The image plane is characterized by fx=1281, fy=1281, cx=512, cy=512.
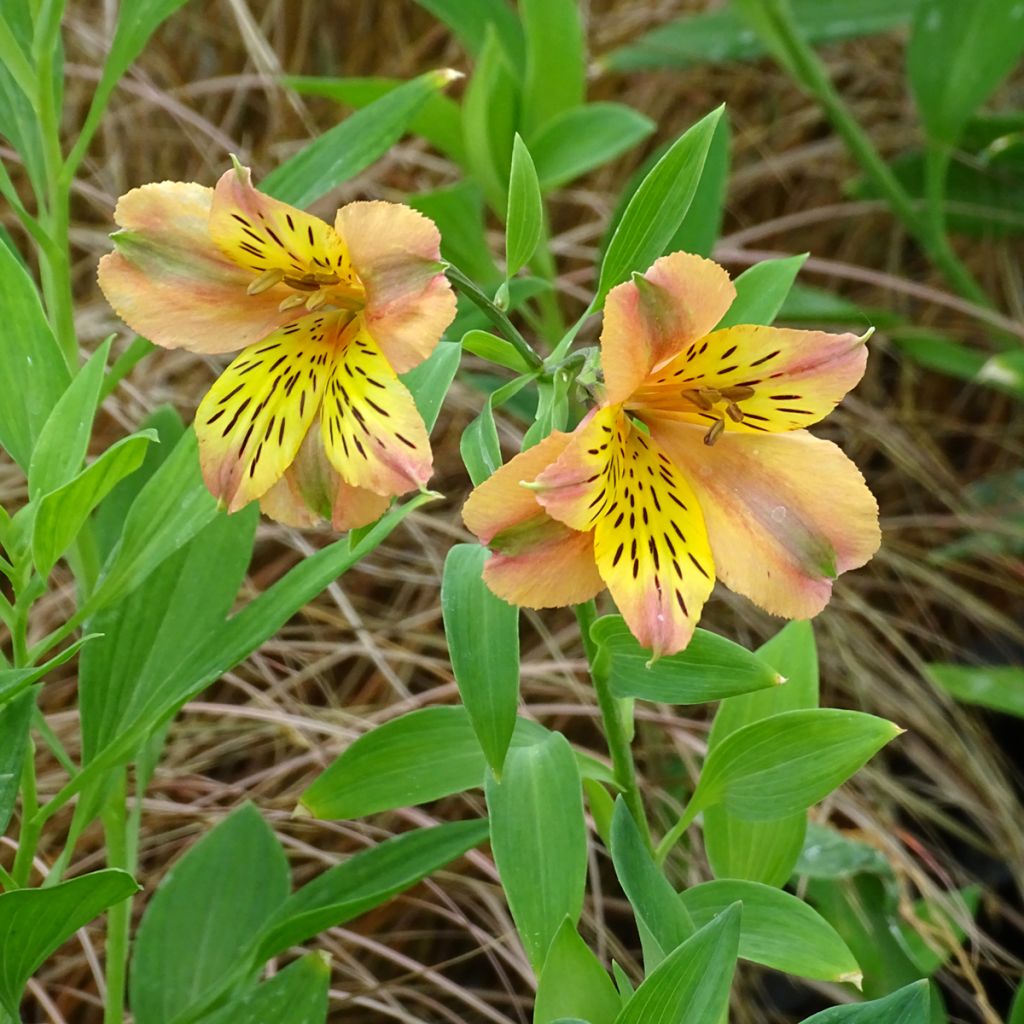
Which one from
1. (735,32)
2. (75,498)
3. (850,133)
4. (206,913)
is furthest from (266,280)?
(735,32)

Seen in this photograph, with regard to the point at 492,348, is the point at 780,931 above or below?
below

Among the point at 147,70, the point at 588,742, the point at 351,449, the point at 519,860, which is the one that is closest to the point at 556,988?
the point at 519,860

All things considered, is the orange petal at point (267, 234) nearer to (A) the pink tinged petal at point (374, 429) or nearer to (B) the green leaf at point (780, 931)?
(A) the pink tinged petal at point (374, 429)

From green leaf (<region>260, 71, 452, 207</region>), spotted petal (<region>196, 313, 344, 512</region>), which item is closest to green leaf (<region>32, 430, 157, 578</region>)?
spotted petal (<region>196, 313, 344, 512</region>)

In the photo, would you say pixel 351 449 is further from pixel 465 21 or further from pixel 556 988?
pixel 465 21

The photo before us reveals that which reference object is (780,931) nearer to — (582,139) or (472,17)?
(582,139)

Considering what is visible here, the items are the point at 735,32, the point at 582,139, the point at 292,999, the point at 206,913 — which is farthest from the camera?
the point at 735,32
